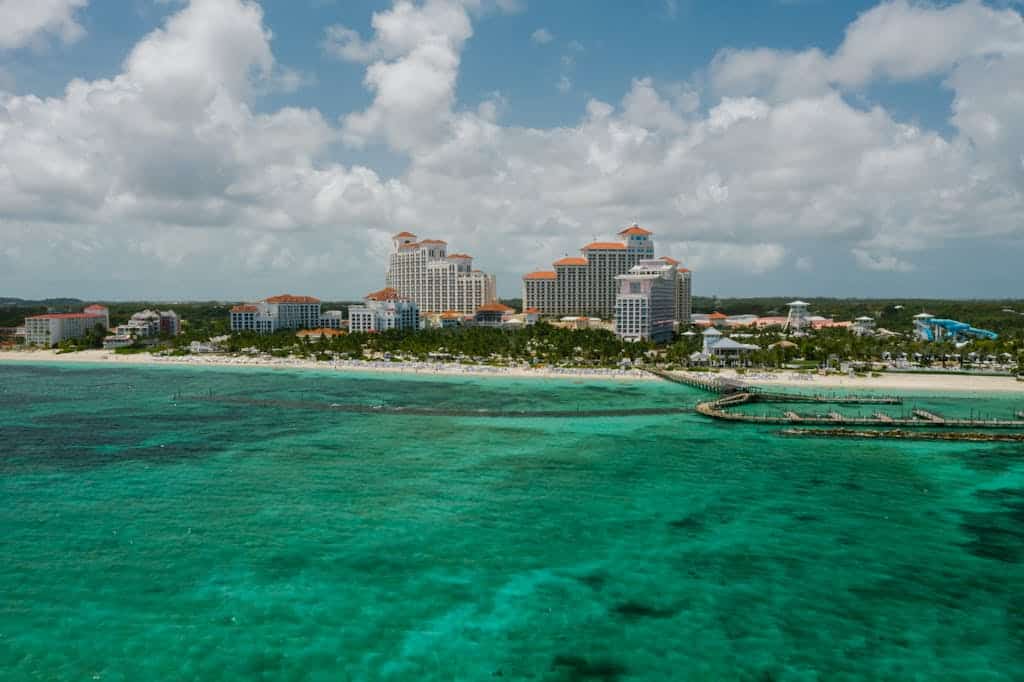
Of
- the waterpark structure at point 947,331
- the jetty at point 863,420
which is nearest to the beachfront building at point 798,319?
the waterpark structure at point 947,331

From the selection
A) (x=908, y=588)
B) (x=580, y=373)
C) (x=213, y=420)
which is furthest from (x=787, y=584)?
(x=580, y=373)

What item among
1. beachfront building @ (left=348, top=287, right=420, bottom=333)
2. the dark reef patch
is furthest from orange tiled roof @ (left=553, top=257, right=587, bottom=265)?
the dark reef patch

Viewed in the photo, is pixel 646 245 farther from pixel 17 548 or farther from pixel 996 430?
pixel 17 548

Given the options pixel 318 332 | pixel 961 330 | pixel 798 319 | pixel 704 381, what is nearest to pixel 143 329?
pixel 318 332

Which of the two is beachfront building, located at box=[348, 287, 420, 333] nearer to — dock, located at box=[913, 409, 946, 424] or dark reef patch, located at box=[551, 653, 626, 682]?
dock, located at box=[913, 409, 946, 424]

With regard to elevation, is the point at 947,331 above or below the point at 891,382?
above

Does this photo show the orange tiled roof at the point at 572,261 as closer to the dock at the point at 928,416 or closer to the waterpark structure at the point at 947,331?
the waterpark structure at the point at 947,331

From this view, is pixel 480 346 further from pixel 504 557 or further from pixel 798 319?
pixel 504 557
